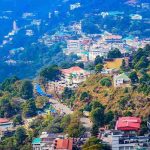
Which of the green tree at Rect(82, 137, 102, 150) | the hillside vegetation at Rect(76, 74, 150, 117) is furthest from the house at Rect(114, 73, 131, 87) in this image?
the green tree at Rect(82, 137, 102, 150)

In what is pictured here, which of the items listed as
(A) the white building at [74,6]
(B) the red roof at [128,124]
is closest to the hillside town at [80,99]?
(B) the red roof at [128,124]

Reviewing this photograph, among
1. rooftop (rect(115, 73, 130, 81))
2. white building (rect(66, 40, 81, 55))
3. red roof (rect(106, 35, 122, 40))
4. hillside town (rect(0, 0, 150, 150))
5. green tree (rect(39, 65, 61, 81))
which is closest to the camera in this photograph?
hillside town (rect(0, 0, 150, 150))

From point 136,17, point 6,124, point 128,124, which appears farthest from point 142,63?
point 136,17

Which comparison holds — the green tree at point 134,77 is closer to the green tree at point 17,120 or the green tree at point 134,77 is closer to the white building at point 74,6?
the green tree at point 17,120

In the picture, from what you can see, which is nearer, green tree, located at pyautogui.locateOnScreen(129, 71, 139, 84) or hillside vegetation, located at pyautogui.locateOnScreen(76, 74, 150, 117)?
hillside vegetation, located at pyautogui.locateOnScreen(76, 74, 150, 117)

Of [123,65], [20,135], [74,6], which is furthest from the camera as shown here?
[74,6]

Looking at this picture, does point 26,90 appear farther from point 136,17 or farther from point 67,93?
point 136,17

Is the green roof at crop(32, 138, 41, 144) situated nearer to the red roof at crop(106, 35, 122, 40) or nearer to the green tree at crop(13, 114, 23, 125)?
the green tree at crop(13, 114, 23, 125)
